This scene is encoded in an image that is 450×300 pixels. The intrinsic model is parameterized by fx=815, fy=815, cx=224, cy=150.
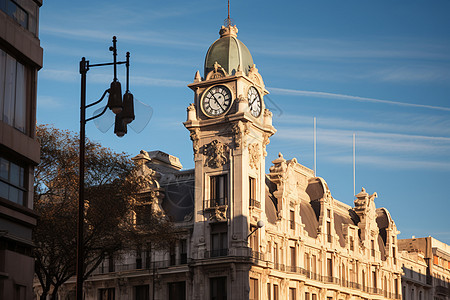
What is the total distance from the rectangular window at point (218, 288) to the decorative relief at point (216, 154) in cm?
1018

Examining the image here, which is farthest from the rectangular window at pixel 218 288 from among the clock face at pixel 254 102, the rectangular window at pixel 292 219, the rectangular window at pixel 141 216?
the clock face at pixel 254 102

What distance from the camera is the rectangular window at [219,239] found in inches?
2822

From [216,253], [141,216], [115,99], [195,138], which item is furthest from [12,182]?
[195,138]

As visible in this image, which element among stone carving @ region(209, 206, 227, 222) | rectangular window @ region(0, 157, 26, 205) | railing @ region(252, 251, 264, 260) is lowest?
rectangular window @ region(0, 157, 26, 205)

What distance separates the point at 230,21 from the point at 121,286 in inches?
1075

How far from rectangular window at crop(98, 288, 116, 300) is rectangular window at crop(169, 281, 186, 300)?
6313mm

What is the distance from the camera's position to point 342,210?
95.4 m

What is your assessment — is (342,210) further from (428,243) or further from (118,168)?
(118,168)

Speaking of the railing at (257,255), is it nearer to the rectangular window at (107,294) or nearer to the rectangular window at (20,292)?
the rectangular window at (107,294)

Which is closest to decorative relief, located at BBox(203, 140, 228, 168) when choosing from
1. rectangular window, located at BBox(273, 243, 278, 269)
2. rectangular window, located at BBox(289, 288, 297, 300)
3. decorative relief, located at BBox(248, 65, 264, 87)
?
decorative relief, located at BBox(248, 65, 264, 87)

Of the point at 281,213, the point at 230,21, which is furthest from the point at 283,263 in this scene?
the point at 230,21

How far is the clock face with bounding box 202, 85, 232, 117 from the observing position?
2928 inches

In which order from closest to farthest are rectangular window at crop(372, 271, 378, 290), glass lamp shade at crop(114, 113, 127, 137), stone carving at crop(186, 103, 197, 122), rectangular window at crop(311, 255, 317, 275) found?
glass lamp shade at crop(114, 113, 127, 137), stone carving at crop(186, 103, 197, 122), rectangular window at crop(311, 255, 317, 275), rectangular window at crop(372, 271, 378, 290)

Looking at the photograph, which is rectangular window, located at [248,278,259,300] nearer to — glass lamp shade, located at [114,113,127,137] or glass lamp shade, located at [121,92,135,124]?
glass lamp shade, located at [114,113,127,137]
